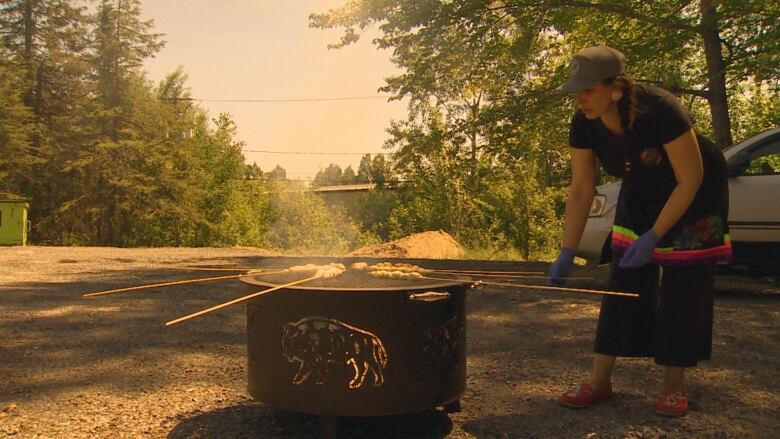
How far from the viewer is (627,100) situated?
2.61 meters

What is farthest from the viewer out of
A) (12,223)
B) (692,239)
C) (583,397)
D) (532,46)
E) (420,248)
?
(12,223)

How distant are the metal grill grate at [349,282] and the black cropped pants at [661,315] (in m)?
0.89

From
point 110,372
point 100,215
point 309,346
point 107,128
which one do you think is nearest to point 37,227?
point 100,215

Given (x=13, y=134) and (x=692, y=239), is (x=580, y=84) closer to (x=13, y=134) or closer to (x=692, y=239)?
(x=692, y=239)

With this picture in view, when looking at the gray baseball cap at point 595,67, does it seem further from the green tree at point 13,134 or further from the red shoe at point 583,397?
the green tree at point 13,134

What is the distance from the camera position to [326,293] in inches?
95.0

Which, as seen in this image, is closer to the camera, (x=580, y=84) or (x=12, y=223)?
(x=580, y=84)

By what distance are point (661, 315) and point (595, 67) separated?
1.26 meters

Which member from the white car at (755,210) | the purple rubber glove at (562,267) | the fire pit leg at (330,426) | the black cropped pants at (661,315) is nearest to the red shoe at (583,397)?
the black cropped pants at (661,315)

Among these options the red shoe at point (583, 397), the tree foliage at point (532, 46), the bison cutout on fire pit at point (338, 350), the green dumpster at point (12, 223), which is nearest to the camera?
the bison cutout on fire pit at point (338, 350)

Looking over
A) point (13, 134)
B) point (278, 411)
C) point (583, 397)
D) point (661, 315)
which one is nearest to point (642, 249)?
point (661, 315)

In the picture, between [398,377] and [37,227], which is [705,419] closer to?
[398,377]

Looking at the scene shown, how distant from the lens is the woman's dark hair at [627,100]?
2.58 meters

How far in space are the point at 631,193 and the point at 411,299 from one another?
1289 millimetres
